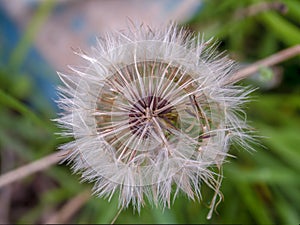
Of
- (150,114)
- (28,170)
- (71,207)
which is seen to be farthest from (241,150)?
(150,114)

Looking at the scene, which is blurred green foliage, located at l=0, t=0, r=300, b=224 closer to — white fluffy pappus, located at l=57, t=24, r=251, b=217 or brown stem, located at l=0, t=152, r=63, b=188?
brown stem, located at l=0, t=152, r=63, b=188

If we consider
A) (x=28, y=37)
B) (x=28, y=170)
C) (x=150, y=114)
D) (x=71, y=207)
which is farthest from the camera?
(x=28, y=37)

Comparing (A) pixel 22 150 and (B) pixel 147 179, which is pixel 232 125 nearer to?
(B) pixel 147 179

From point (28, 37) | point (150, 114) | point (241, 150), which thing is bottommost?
point (150, 114)

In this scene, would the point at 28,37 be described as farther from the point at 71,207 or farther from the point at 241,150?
the point at 241,150

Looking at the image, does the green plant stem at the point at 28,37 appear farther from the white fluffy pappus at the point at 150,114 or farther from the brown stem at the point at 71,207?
the white fluffy pappus at the point at 150,114

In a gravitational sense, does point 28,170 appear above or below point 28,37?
below
